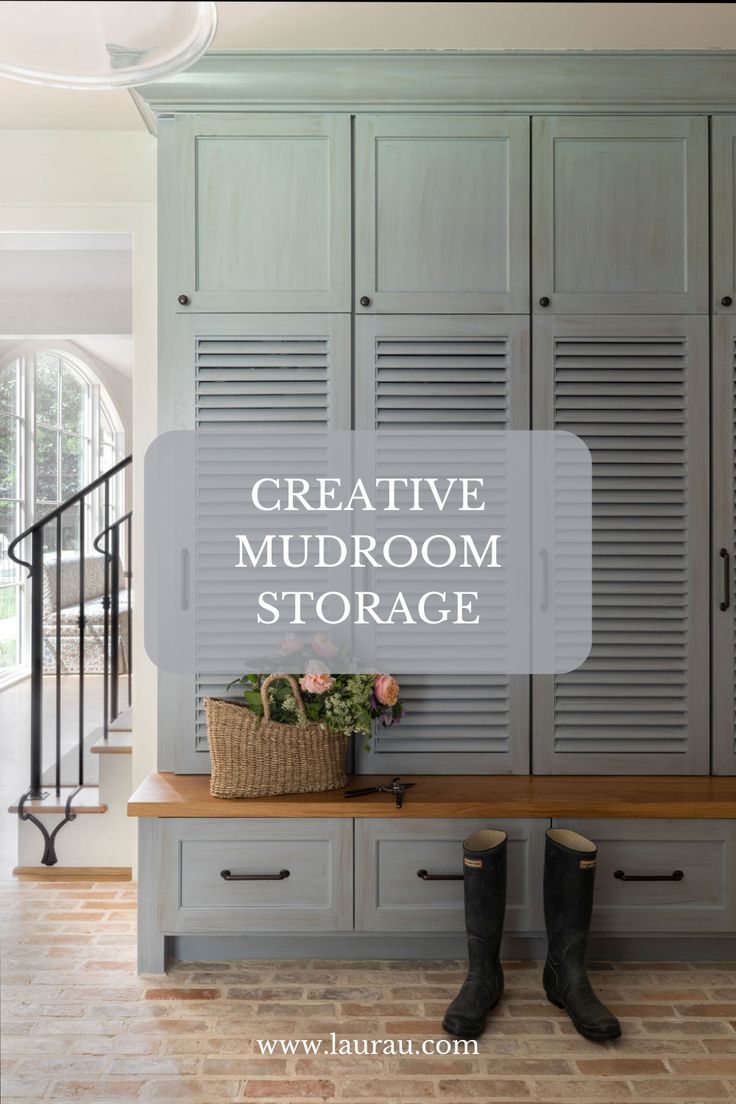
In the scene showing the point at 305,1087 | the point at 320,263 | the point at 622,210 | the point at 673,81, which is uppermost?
the point at 673,81

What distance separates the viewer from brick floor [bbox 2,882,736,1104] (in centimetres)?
196

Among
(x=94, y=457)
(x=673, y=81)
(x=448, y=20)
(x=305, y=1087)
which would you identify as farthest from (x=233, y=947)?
(x=94, y=457)

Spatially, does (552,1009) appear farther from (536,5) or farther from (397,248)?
(536,5)

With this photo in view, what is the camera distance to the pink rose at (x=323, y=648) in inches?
98.9

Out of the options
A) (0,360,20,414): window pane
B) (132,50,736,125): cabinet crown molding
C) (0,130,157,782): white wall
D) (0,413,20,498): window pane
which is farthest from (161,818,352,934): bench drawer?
(0,360,20,414): window pane

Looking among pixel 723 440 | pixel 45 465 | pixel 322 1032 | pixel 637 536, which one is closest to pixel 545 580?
pixel 637 536

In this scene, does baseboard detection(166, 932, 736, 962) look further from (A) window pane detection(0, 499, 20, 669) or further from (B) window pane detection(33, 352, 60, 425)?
(B) window pane detection(33, 352, 60, 425)

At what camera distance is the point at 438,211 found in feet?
8.62

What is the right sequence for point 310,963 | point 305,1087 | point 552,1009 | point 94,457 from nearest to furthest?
1. point 305,1087
2. point 552,1009
3. point 310,963
4. point 94,457

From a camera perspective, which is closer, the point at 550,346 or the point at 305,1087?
the point at 305,1087

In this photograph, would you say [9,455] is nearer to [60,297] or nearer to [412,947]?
[60,297]

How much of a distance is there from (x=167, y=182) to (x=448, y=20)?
0.92 meters

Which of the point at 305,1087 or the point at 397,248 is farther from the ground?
the point at 397,248

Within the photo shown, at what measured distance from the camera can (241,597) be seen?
8.68 feet
